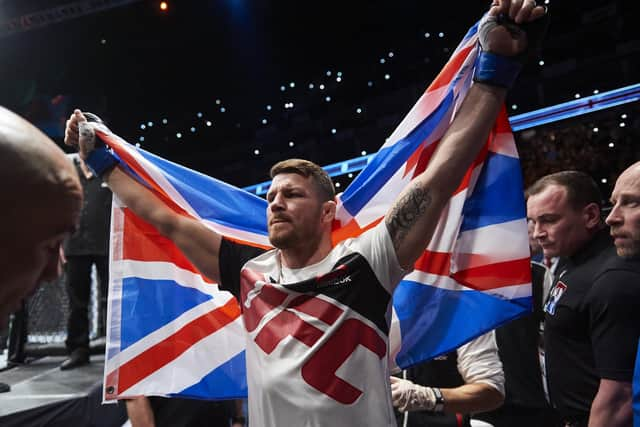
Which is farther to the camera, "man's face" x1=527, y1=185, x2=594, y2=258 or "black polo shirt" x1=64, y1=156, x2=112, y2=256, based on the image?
"black polo shirt" x1=64, y1=156, x2=112, y2=256

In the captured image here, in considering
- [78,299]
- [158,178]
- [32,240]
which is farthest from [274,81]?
[32,240]

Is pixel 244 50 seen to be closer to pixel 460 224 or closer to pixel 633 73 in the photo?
pixel 633 73

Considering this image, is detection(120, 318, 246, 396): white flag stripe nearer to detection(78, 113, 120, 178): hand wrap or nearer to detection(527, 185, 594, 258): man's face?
detection(78, 113, 120, 178): hand wrap

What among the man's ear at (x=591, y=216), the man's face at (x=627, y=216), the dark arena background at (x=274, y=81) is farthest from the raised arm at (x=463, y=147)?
the dark arena background at (x=274, y=81)

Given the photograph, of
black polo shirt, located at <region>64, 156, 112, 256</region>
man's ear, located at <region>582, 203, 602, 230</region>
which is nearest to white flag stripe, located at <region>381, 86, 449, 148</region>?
man's ear, located at <region>582, 203, 602, 230</region>

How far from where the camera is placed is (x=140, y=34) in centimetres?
736

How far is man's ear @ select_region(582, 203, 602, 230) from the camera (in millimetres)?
2041

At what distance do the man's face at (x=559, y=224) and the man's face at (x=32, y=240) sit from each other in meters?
2.00

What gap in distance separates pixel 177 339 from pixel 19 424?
46.3 inches

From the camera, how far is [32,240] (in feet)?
1.57

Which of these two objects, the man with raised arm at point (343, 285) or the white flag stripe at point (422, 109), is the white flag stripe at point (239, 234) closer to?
the man with raised arm at point (343, 285)

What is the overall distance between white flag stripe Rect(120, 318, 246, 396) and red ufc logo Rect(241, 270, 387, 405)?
38 cm

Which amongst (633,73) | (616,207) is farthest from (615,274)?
(633,73)

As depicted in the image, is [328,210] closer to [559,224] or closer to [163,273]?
[163,273]
